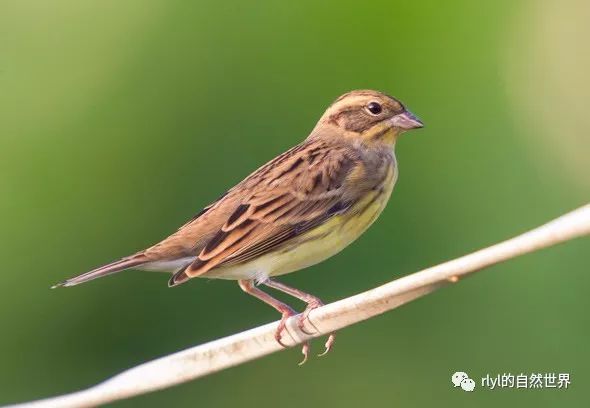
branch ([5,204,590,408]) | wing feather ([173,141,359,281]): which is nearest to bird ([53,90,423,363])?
wing feather ([173,141,359,281])

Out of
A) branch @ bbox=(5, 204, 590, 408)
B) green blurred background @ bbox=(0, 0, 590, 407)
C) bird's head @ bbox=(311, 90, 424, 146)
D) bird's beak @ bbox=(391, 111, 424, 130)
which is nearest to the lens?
branch @ bbox=(5, 204, 590, 408)

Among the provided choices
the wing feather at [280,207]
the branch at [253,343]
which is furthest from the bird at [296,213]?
the branch at [253,343]

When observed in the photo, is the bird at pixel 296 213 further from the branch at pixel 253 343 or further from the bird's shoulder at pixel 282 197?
the branch at pixel 253 343

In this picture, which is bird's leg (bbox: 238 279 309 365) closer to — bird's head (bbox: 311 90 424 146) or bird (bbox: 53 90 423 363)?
bird (bbox: 53 90 423 363)

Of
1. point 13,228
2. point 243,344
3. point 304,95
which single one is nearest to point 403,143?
point 304,95

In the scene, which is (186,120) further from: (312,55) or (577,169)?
(577,169)

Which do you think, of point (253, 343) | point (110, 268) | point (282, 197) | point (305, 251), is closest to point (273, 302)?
point (305, 251)
